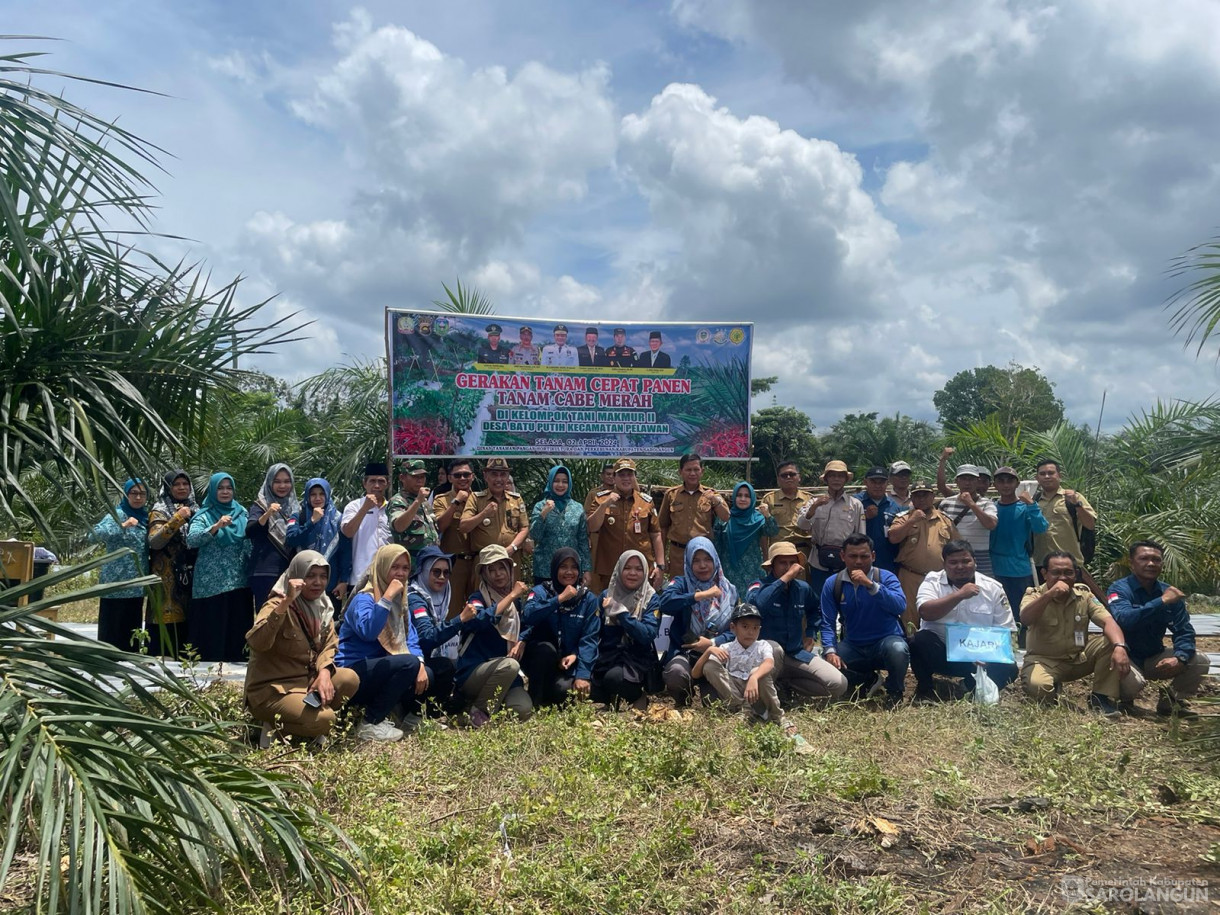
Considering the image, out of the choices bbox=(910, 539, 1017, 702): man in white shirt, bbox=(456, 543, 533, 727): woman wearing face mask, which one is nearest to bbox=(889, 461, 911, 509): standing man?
bbox=(910, 539, 1017, 702): man in white shirt

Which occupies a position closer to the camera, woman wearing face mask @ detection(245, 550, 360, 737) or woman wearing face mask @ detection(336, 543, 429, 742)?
woman wearing face mask @ detection(245, 550, 360, 737)

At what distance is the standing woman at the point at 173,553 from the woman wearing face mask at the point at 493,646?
206cm

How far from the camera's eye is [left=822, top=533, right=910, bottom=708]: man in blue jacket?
5.93 m

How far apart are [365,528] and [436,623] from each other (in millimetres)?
1241

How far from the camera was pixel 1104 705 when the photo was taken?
19.0ft

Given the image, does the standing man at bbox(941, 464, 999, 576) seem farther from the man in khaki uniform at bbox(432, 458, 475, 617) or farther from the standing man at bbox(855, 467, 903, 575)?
the man in khaki uniform at bbox(432, 458, 475, 617)

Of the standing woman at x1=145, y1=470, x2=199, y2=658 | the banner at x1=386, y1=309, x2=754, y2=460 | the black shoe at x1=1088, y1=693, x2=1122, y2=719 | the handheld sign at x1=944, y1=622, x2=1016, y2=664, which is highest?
the banner at x1=386, y1=309, x2=754, y2=460

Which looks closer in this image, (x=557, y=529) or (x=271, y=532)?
(x=271, y=532)

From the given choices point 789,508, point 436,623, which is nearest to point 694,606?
point 789,508

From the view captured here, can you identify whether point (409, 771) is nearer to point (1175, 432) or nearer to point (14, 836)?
point (14, 836)

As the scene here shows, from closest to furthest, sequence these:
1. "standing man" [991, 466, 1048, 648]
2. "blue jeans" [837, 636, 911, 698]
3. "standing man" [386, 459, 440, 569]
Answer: "blue jeans" [837, 636, 911, 698]
"standing man" [386, 459, 440, 569]
"standing man" [991, 466, 1048, 648]

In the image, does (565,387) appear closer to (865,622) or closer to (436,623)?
(436,623)

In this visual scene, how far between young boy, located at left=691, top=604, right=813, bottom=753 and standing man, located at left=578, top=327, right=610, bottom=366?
10.6 ft

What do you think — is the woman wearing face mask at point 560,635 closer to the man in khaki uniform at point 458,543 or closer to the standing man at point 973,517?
the man in khaki uniform at point 458,543
